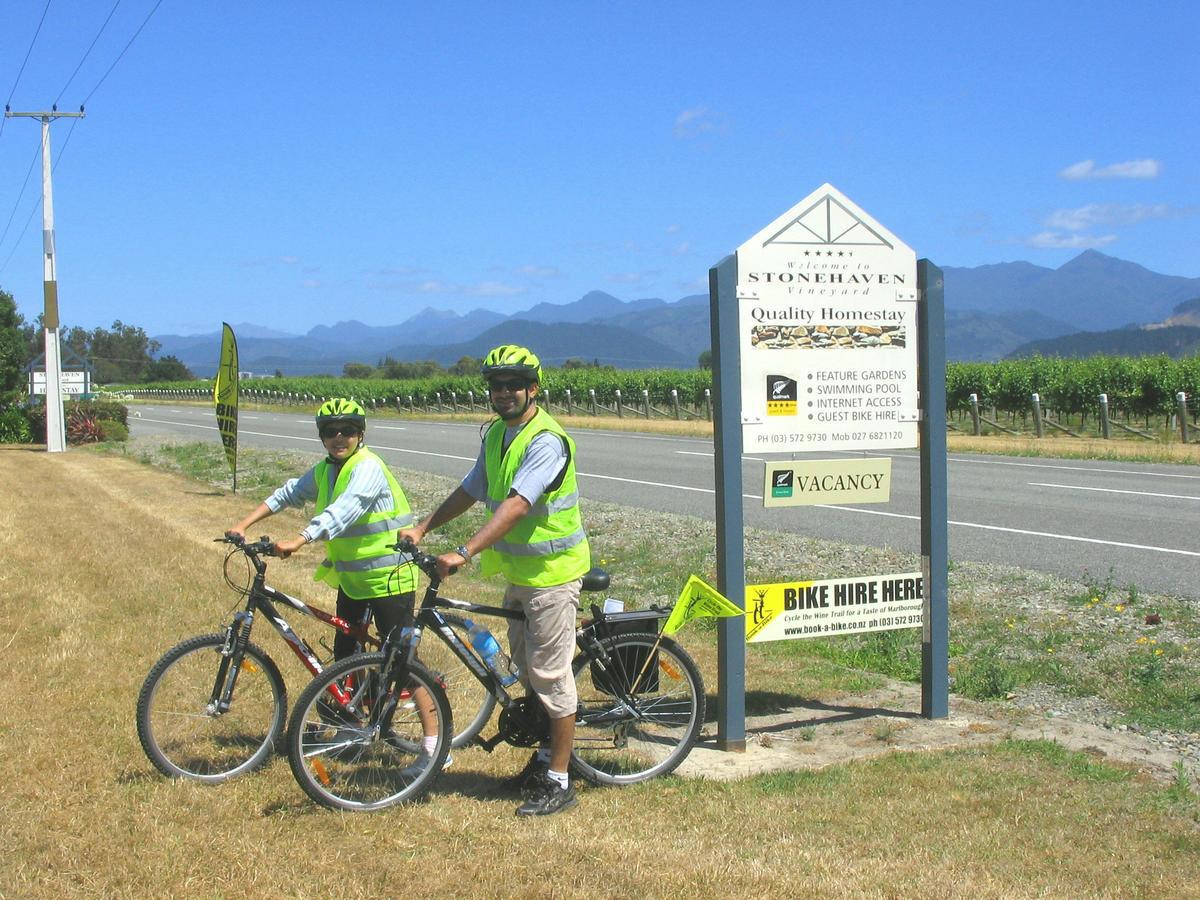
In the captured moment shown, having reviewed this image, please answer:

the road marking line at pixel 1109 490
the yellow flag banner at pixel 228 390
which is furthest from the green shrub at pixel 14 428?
the road marking line at pixel 1109 490

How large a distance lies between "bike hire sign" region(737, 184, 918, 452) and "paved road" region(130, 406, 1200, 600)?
417 cm

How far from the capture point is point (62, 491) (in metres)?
19.3

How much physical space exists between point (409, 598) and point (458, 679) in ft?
3.28

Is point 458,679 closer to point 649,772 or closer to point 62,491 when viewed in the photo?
point 649,772

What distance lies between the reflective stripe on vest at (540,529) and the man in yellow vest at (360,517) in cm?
60

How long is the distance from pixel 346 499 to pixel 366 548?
0.32 m

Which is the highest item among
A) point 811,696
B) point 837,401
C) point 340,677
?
point 837,401

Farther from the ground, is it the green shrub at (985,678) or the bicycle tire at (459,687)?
the bicycle tire at (459,687)

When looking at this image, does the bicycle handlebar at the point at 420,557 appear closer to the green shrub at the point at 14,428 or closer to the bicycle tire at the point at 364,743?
the bicycle tire at the point at 364,743

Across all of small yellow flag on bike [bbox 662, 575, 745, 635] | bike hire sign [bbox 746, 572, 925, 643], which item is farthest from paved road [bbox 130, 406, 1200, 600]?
small yellow flag on bike [bbox 662, 575, 745, 635]

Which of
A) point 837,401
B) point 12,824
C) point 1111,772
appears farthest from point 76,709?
point 1111,772

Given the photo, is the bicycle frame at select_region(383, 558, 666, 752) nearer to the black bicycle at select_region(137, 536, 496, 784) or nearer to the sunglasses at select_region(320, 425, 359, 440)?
the black bicycle at select_region(137, 536, 496, 784)

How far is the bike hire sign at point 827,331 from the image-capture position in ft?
19.4

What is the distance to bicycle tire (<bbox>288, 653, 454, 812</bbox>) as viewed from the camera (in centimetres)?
485
